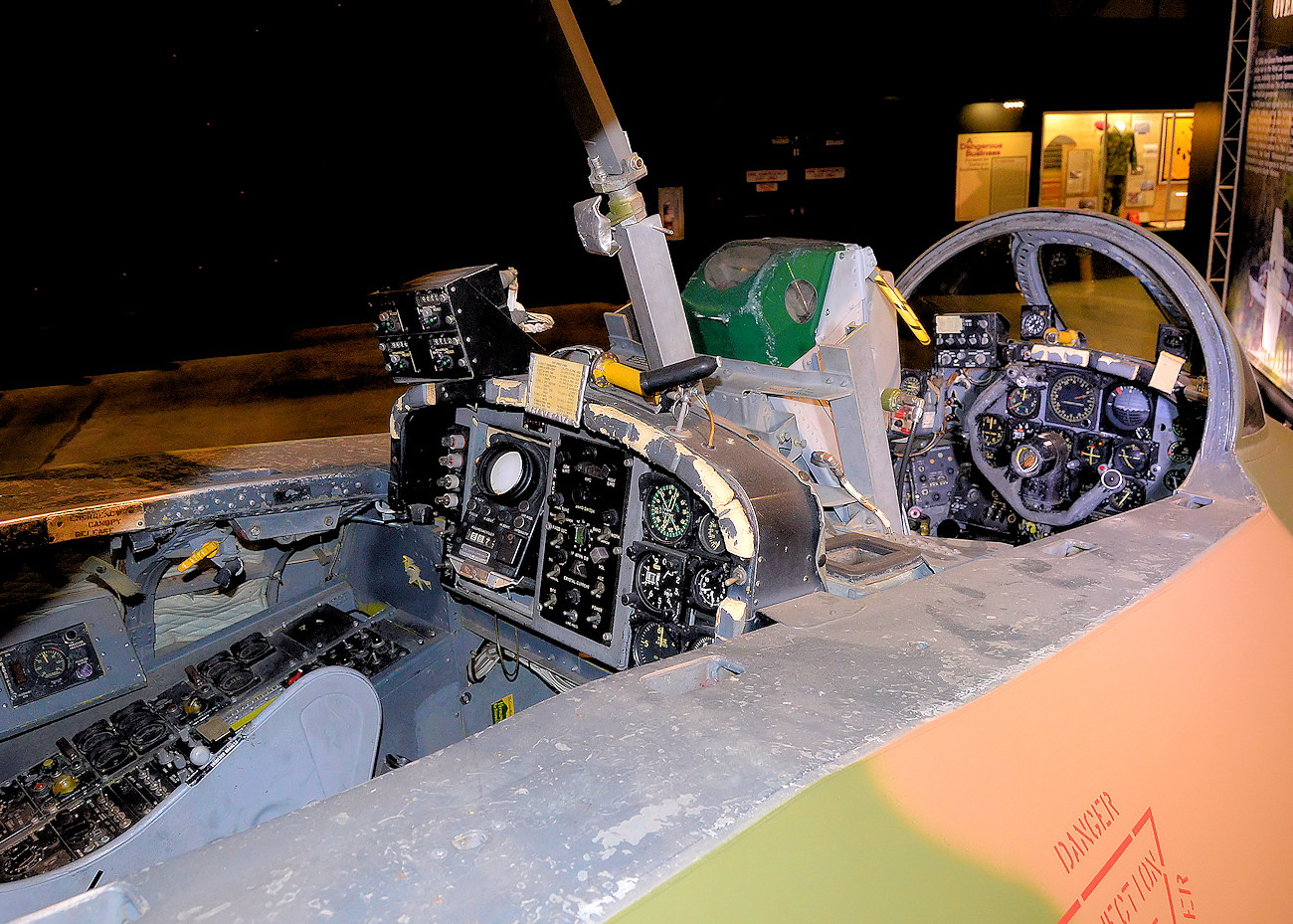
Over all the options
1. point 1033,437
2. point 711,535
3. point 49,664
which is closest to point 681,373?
point 711,535

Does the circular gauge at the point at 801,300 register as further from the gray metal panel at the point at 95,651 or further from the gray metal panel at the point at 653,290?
the gray metal panel at the point at 95,651

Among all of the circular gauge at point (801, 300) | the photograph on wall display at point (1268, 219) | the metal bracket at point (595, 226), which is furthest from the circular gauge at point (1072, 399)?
the photograph on wall display at point (1268, 219)

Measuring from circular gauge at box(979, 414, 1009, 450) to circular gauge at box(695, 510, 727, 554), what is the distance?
2347 mm

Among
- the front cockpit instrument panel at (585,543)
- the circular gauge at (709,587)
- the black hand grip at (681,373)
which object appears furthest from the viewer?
the front cockpit instrument panel at (585,543)

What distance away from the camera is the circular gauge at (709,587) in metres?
2.08

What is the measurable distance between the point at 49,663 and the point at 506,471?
56.3 inches

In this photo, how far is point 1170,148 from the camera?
33.0ft

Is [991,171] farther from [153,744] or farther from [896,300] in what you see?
[153,744]

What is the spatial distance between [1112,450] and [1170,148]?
853 cm

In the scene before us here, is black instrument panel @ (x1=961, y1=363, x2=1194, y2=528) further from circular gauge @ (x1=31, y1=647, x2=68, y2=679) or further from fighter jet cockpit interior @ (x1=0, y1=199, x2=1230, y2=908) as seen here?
circular gauge @ (x1=31, y1=647, x2=68, y2=679)

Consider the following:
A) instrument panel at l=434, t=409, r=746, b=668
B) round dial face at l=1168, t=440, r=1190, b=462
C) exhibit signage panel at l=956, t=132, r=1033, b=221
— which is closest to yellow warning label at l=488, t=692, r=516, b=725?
instrument panel at l=434, t=409, r=746, b=668

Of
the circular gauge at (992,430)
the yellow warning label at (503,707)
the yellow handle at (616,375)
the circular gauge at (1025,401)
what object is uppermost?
the yellow handle at (616,375)

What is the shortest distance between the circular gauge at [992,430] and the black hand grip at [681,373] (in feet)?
7.80

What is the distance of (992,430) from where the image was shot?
3.94m
